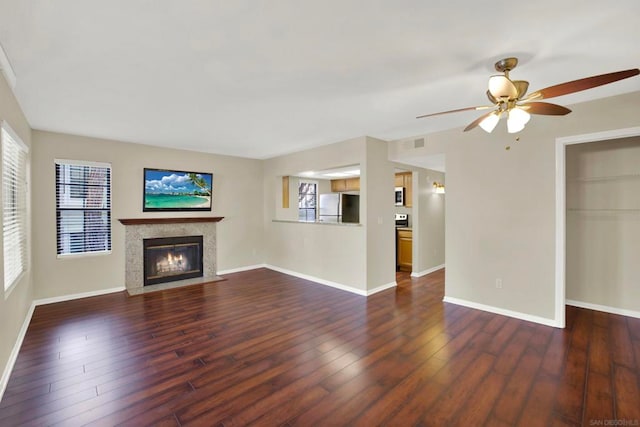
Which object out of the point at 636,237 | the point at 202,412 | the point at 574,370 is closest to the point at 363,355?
the point at 202,412

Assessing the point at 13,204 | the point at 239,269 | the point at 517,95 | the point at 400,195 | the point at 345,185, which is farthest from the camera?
the point at 345,185

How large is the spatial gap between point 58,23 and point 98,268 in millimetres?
4045

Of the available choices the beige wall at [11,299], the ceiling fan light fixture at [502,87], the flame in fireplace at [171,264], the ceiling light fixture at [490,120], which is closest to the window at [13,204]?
the beige wall at [11,299]

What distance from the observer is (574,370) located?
2.46m

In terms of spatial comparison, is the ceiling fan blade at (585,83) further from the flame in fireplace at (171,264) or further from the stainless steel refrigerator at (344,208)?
the flame in fireplace at (171,264)

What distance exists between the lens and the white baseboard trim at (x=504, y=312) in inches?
134

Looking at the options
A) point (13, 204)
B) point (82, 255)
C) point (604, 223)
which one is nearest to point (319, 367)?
point (13, 204)

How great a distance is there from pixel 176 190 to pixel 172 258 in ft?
4.16

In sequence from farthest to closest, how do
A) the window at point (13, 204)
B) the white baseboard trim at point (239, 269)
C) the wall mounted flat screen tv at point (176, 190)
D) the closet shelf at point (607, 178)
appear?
the white baseboard trim at point (239, 269) < the wall mounted flat screen tv at point (176, 190) < the closet shelf at point (607, 178) < the window at point (13, 204)

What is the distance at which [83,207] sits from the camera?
4602 millimetres

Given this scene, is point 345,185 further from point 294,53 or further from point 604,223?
point 294,53

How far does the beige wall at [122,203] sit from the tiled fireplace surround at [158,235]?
13cm

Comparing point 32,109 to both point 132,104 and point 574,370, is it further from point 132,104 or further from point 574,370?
point 574,370

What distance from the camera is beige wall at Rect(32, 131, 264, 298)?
4.26 m
